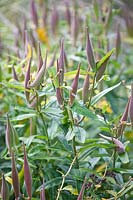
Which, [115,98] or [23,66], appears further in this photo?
[115,98]

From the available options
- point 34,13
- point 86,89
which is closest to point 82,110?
point 86,89

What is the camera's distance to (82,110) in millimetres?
785

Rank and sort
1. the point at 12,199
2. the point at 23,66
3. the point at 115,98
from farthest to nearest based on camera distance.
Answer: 1. the point at 115,98
2. the point at 23,66
3. the point at 12,199

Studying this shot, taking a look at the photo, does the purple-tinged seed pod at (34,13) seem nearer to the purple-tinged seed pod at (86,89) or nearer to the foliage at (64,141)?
the foliage at (64,141)

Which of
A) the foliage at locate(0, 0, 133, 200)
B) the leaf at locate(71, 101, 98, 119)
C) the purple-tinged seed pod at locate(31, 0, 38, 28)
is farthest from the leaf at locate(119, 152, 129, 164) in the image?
the purple-tinged seed pod at locate(31, 0, 38, 28)

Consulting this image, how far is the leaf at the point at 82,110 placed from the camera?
78cm

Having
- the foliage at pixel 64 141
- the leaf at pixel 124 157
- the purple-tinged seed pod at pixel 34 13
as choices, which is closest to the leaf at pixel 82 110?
the foliage at pixel 64 141

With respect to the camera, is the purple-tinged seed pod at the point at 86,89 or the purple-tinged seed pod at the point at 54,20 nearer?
the purple-tinged seed pod at the point at 86,89

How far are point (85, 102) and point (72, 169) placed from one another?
13 centimetres

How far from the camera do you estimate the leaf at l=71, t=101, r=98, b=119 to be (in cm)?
78

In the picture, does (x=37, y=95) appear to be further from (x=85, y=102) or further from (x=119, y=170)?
(x=119, y=170)

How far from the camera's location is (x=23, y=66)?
1.08 meters

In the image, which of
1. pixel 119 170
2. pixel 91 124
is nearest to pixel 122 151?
pixel 119 170

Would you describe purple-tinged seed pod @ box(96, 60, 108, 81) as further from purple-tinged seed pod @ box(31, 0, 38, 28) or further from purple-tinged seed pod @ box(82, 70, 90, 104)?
purple-tinged seed pod @ box(31, 0, 38, 28)
